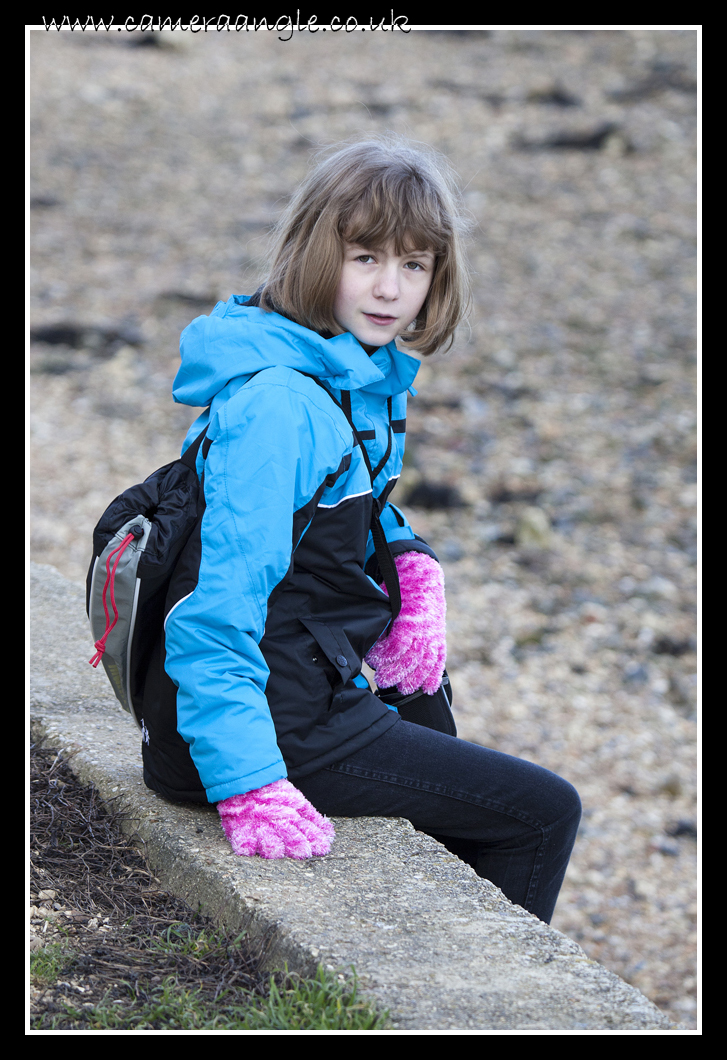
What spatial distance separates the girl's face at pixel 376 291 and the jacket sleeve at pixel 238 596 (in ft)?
1.14

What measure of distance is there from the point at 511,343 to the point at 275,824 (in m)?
Result: 6.97

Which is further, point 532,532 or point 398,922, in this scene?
point 532,532

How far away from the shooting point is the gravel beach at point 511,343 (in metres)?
5.04

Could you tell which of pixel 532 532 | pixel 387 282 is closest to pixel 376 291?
pixel 387 282

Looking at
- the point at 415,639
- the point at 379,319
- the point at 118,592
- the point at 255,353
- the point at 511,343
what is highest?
the point at 511,343

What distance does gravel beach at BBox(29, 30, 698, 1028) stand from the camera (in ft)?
16.5

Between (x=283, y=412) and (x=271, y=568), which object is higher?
(x=283, y=412)

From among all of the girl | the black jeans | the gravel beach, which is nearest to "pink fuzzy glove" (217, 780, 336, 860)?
the girl

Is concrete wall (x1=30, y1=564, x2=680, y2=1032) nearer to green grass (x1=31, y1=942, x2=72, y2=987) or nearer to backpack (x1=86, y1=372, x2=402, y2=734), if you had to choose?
green grass (x1=31, y1=942, x2=72, y2=987)

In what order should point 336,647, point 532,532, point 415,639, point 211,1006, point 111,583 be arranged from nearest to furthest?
1. point 211,1006
2. point 111,583
3. point 336,647
4. point 415,639
5. point 532,532

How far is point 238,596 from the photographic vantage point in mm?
2004

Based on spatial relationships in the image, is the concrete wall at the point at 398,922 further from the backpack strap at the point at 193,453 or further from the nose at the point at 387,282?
the nose at the point at 387,282

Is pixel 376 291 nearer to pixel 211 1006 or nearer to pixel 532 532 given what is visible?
pixel 211 1006

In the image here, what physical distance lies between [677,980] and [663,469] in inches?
162
